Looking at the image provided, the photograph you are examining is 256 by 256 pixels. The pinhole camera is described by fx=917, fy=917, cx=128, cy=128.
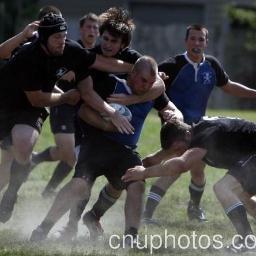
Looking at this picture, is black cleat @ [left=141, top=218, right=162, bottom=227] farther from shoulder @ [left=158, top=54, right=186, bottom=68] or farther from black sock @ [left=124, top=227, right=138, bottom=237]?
shoulder @ [left=158, top=54, right=186, bottom=68]

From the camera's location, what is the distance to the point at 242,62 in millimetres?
26703

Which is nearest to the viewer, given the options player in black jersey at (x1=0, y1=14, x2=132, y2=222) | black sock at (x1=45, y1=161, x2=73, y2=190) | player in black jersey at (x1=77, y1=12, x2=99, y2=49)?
player in black jersey at (x1=0, y1=14, x2=132, y2=222)

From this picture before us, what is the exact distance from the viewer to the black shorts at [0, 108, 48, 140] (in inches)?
A: 306

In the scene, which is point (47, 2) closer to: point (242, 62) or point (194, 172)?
point (242, 62)

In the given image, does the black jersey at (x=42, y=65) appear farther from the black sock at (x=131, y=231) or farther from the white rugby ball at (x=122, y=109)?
the black sock at (x=131, y=231)

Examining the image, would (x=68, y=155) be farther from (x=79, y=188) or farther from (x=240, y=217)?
(x=240, y=217)

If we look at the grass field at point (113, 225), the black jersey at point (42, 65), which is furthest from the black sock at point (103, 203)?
the black jersey at point (42, 65)

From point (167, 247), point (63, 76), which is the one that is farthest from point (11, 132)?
point (167, 247)

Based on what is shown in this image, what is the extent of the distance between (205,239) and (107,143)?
3.68 feet

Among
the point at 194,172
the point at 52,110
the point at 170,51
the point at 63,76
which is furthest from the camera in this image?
the point at 170,51

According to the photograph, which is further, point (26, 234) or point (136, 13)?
point (136, 13)

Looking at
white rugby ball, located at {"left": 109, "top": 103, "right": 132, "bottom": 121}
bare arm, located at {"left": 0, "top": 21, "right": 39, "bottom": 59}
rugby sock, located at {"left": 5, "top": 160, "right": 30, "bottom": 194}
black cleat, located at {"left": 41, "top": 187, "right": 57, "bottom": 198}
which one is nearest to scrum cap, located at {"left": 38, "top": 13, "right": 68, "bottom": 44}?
bare arm, located at {"left": 0, "top": 21, "right": 39, "bottom": 59}

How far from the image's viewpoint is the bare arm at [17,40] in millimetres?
7832

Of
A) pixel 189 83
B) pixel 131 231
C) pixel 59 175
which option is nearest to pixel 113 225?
pixel 131 231
